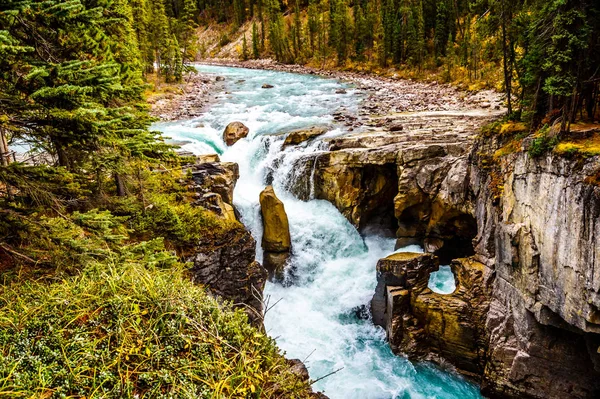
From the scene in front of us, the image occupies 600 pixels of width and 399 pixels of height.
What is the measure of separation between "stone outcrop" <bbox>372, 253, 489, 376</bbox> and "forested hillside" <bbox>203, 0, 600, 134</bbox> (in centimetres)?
560

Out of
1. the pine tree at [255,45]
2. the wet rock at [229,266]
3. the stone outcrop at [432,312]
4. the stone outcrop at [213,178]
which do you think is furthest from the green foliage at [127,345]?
the pine tree at [255,45]

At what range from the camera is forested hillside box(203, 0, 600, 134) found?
371 inches

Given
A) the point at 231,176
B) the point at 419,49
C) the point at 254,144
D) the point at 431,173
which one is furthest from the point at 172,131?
the point at 419,49

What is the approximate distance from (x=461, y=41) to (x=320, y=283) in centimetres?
4262

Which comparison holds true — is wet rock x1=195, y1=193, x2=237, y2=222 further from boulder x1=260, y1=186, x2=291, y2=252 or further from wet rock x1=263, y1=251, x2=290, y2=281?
wet rock x1=263, y1=251, x2=290, y2=281

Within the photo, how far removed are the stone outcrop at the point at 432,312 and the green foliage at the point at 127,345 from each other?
876cm

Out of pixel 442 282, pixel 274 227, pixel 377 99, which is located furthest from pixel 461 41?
pixel 274 227

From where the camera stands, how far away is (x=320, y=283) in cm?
1588

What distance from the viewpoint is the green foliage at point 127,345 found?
344 cm

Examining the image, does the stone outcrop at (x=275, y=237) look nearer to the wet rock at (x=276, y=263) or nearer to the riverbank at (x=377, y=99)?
the wet rock at (x=276, y=263)

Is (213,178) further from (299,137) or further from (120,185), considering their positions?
(299,137)

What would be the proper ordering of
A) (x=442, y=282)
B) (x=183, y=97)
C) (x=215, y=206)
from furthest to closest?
(x=183, y=97) → (x=442, y=282) → (x=215, y=206)

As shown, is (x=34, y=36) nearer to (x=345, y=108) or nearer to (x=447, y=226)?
(x=447, y=226)

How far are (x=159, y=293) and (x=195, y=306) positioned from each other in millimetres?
451
